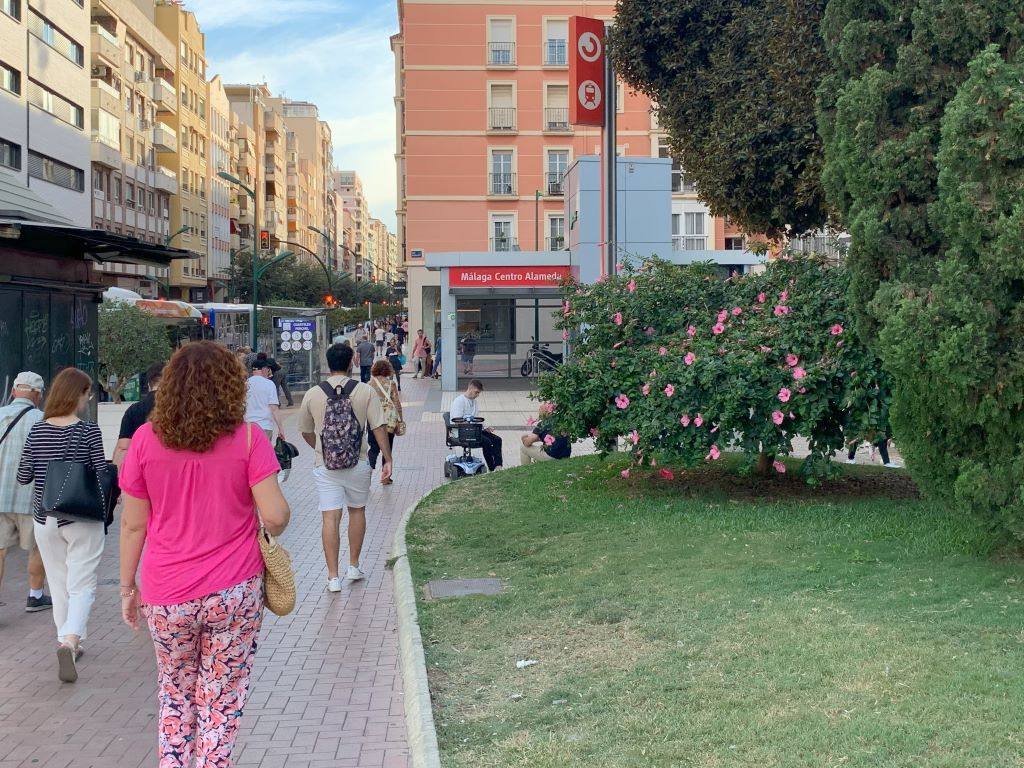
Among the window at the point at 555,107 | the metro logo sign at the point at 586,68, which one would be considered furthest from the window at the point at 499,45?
the metro logo sign at the point at 586,68

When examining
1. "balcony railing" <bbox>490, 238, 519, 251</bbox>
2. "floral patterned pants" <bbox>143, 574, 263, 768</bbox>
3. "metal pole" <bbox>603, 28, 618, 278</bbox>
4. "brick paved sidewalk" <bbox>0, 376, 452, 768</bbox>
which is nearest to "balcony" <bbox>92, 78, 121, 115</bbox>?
"balcony railing" <bbox>490, 238, 519, 251</bbox>

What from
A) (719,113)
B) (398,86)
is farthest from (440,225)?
(719,113)

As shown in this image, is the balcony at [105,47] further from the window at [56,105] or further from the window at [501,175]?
the window at [501,175]

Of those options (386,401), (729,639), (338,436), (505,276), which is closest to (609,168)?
(386,401)

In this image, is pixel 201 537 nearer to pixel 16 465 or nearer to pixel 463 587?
pixel 16 465

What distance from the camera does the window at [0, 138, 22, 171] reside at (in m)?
36.5

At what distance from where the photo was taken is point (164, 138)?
60.9 m

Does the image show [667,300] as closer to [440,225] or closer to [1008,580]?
[1008,580]

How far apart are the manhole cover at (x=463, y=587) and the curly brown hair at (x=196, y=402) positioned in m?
3.81

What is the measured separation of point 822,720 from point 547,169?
151 feet

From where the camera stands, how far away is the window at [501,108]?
48.3 meters

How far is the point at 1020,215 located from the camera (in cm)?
612

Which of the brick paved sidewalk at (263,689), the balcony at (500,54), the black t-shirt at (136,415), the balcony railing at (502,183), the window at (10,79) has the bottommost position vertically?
the brick paved sidewalk at (263,689)

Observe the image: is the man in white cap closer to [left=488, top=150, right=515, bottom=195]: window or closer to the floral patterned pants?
the floral patterned pants
